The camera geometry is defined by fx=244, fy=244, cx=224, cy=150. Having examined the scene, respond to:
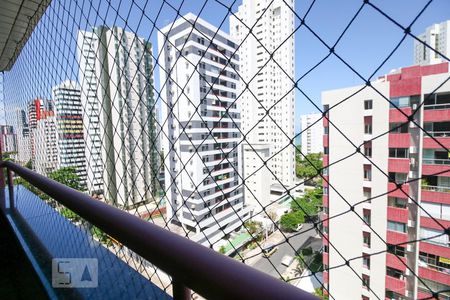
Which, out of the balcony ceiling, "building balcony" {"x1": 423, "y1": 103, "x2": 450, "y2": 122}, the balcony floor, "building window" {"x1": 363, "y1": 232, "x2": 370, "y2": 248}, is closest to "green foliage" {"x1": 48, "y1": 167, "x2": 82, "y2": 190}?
the balcony ceiling

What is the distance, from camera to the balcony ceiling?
1482 millimetres

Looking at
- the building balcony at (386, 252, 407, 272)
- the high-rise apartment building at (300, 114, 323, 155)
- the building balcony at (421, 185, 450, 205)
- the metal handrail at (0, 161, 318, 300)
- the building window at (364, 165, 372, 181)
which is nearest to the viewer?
the metal handrail at (0, 161, 318, 300)

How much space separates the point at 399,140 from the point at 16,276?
4.25m

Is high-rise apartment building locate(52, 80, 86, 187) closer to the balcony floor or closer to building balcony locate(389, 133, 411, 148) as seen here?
the balcony floor

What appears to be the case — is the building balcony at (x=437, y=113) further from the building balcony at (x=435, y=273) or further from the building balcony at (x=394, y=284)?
the building balcony at (x=394, y=284)

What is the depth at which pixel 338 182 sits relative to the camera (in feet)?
13.1

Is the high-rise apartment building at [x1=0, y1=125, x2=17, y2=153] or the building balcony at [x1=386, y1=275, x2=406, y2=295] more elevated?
the high-rise apartment building at [x1=0, y1=125, x2=17, y2=153]

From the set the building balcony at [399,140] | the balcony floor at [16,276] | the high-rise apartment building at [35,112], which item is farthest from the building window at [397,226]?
the high-rise apartment building at [35,112]

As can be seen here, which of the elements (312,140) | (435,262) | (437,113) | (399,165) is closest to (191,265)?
(437,113)

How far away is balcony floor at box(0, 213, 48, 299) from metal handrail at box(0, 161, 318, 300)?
54 cm

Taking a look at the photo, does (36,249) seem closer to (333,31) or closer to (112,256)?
(112,256)

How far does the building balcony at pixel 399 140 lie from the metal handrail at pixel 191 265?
4065 millimetres

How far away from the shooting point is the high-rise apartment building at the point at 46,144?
112 inches

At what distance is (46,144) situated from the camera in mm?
2936
